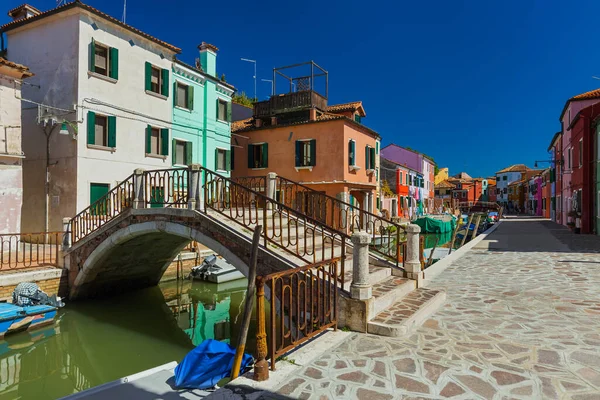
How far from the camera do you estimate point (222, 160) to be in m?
21.2

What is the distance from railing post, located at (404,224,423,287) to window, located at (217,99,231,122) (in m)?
16.4

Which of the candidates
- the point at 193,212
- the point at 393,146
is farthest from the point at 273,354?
the point at 393,146

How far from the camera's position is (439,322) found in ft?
18.3

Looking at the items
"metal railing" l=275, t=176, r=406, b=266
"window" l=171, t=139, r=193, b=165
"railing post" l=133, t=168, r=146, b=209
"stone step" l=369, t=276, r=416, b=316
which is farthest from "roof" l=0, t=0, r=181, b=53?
"stone step" l=369, t=276, r=416, b=316

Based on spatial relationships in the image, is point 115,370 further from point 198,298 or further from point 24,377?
point 198,298

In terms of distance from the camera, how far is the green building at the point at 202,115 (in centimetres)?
1838

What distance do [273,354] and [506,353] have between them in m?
2.87

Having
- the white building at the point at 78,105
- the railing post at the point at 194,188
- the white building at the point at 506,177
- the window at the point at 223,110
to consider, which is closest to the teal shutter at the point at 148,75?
the white building at the point at 78,105

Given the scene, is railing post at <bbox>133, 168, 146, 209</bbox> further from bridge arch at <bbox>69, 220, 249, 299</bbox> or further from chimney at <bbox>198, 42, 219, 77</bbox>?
chimney at <bbox>198, 42, 219, 77</bbox>

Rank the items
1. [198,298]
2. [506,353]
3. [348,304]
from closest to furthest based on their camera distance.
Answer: [506,353] < [348,304] < [198,298]

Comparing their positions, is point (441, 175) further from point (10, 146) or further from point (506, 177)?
point (10, 146)

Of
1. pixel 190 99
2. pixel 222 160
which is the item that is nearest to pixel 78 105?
pixel 190 99

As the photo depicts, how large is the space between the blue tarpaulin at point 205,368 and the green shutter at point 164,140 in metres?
14.3

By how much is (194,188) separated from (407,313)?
5.11 meters
